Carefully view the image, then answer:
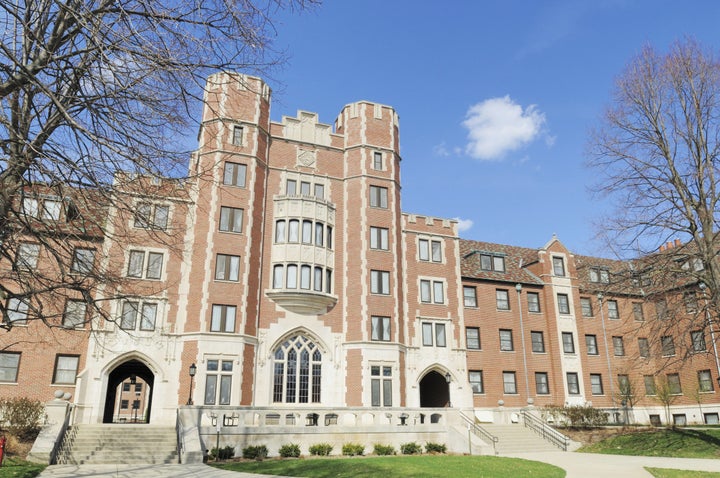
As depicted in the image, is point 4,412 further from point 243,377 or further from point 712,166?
point 712,166

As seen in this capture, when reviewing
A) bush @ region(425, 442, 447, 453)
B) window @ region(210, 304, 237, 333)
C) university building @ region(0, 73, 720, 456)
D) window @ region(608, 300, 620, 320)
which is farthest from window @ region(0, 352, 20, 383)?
window @ region(608, 300, 620, 320)

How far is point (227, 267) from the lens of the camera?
1075 inches

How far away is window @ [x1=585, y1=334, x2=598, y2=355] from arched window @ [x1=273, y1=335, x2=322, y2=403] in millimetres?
19723

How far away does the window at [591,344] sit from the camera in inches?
1438

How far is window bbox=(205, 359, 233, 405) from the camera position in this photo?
2492cm

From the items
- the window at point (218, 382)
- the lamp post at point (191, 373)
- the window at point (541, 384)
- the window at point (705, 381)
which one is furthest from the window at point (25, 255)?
the window at point (705, 381)

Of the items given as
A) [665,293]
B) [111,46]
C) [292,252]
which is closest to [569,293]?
[665,293]

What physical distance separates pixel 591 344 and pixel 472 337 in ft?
31.7

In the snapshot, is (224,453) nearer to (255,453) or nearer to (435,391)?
(255,453)

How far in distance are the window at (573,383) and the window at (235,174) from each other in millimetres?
24297

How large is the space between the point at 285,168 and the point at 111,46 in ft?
80.6

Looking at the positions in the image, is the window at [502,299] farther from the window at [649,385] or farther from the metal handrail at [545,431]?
the window at [649,385]

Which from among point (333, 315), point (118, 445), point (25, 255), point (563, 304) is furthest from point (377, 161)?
point (25, 255)

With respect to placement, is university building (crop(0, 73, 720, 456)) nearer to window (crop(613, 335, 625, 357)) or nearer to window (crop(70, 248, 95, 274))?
window (crop(613, 335, 625, 357))
